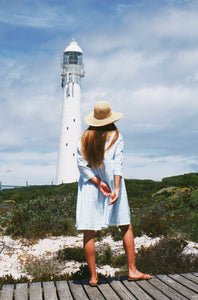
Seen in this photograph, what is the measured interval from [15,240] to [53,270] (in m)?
3.28

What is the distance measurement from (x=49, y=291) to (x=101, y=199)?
1459 millimetres

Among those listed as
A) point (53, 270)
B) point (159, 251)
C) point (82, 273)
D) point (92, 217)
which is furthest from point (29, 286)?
point (159, 251)

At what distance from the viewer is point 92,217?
4438 mm

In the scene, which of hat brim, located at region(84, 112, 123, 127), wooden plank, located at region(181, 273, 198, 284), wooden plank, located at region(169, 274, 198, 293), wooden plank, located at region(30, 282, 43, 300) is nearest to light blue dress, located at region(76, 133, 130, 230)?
hat brim, located at region(84, 112, 123, 127)

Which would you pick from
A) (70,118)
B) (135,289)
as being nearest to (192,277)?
(135,289)

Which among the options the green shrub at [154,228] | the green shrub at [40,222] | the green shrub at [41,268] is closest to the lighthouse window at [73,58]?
the green shrub at [40,222]

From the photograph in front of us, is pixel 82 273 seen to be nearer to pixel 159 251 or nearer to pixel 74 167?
pixel 159 251

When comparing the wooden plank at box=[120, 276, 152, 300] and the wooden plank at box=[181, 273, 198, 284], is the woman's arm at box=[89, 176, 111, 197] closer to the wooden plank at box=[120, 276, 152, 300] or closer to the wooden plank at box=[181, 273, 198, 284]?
the wooden plank at box=[120, 276, 152, 300]

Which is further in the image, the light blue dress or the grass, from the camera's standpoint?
the grass

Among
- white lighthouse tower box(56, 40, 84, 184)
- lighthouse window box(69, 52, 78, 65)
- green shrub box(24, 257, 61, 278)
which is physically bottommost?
green shrub box(24, 257, 61, 278)

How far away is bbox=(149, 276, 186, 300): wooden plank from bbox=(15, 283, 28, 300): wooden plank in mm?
1836

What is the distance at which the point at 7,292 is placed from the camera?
14.7 feet

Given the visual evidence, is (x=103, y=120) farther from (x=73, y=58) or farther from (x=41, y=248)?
(x=73, y=58)

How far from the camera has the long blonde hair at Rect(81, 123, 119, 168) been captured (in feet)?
14.7
